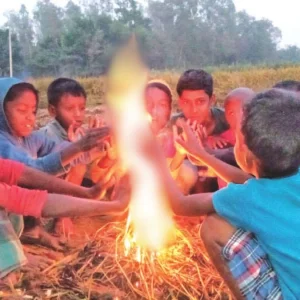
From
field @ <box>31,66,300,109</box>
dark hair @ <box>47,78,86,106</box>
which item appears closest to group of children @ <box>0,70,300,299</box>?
dark hair @ <box>47,78,86,106</box>

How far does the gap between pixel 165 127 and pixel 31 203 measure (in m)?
1.86

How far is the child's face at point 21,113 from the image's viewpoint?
→ 348 cm

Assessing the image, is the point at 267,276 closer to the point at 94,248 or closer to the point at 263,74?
the point at 94,248

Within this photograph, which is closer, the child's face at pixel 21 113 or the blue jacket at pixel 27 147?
the blue jacket at pixel 27 147

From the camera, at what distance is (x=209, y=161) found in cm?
293

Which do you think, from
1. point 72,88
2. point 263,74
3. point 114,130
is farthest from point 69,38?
point 114,130

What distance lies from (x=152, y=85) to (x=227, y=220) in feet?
7.46

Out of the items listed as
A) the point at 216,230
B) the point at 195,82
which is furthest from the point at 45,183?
the point at 195,82

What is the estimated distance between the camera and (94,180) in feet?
12.7

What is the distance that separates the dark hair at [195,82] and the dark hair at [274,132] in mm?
2053

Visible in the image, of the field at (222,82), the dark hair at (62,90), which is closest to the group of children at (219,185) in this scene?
the dark hair at (62,90)

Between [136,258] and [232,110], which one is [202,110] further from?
[136,258]

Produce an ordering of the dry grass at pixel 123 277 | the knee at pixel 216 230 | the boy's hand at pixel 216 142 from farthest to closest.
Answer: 1. the boy's hand at pixel 216 142
2. the dry grass at pixel 123 277
3. the knee at pixel 216 230

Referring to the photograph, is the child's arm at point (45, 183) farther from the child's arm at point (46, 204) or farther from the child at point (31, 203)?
the child's arm at point (46, 204)
